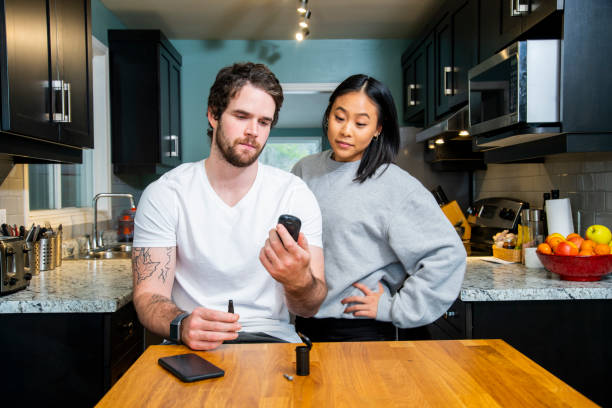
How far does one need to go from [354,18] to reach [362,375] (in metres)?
3.33

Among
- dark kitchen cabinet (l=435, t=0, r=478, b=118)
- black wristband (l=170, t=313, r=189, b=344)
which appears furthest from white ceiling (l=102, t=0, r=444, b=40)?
black wristband (l=170, t=313, r=189, b=344)

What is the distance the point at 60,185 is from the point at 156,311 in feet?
6.45

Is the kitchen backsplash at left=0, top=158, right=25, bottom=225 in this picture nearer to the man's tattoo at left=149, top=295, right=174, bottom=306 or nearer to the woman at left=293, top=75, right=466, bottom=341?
the man's tattoo at left=149, top=295, right=174, bottom=306

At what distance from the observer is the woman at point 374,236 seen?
5.08 feet

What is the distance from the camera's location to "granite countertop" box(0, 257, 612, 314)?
1.69 m

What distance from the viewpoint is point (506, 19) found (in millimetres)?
2162

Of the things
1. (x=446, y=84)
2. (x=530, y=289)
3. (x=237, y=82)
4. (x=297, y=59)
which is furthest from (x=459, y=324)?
(x=297, y=59)

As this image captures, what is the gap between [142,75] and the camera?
11.9 ft

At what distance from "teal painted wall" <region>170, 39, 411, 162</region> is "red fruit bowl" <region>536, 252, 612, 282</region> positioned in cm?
270

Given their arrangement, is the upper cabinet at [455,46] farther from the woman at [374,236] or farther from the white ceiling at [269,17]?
the woman at [374,236]

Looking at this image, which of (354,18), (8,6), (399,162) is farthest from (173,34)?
(8,6)

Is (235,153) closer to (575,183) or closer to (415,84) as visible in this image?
(575,183)

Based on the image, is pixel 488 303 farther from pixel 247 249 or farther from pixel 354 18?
pixel 354 18

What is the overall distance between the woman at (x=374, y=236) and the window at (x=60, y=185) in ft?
5.70
